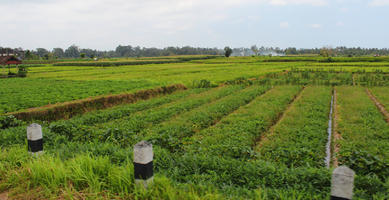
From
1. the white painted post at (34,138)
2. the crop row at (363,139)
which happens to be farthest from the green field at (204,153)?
the white painted post at (34,138)

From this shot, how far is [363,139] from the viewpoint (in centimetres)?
916

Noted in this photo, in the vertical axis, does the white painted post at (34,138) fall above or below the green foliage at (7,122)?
above

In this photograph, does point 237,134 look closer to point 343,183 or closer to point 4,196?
point 343,183

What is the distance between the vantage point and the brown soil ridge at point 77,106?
44.1ft

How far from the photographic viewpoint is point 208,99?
17.7 metres

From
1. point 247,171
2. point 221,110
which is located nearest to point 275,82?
point 221,110

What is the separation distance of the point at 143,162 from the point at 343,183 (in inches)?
95.5

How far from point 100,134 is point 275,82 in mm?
22781

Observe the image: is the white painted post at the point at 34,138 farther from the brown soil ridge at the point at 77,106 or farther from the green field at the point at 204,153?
the brown soil ridge at the point at 77,106

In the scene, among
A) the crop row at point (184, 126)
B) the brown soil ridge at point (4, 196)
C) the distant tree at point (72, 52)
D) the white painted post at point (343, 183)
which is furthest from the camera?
the distant tree at point (72, 52)

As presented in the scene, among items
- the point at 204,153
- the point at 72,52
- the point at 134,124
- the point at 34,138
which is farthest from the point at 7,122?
the point at 72,52

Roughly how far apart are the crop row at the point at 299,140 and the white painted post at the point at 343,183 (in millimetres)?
2420

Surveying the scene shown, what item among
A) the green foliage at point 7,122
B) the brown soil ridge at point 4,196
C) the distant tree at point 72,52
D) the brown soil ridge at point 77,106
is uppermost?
the distant tree at point 72,52

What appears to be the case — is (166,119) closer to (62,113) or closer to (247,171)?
(62,113)
